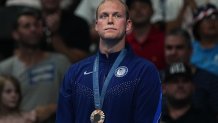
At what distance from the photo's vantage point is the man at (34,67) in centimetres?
939

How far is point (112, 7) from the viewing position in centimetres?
612

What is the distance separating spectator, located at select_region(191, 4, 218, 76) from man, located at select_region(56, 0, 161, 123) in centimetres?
355

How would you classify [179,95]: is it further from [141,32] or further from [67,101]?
[67,101]

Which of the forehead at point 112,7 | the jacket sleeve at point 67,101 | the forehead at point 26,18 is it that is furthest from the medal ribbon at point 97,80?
the forehead at point 26,18

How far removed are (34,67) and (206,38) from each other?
2.15 meters

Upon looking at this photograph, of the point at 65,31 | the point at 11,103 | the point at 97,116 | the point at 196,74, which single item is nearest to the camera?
the point at 97,116

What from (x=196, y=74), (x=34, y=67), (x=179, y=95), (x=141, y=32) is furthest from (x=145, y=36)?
(x=34, y=67)

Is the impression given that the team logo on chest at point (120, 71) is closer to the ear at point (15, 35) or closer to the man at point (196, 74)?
the man at point (196, 74)

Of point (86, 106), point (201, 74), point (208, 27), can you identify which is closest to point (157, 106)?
point (86, 106)

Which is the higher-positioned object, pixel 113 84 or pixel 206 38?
pixel 113 84

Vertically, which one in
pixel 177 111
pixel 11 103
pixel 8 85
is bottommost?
pixel 177 111

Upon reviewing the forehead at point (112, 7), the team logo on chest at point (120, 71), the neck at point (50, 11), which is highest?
the forehead at point (112, 7)

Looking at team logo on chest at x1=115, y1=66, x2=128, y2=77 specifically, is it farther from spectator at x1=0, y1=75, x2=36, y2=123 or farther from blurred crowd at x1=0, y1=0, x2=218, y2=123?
spectator at x1=0, y1=75, x2=36, y2=123

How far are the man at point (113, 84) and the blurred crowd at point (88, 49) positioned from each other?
2.63m
